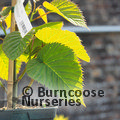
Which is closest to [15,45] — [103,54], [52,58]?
[52,58]

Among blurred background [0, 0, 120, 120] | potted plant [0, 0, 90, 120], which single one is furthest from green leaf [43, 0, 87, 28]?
blurred background [0, 0, 120, 120]

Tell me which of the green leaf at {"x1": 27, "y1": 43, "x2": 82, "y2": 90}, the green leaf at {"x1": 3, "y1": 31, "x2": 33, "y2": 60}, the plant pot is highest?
the green leaf at {"x1": 3, "y1": 31, "x2": 33, "y2": 60}

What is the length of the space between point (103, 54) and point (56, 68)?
30.9 inches

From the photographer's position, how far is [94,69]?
112cm

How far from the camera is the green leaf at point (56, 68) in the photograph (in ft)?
1.30

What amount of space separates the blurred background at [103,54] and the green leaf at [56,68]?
2.24 ft

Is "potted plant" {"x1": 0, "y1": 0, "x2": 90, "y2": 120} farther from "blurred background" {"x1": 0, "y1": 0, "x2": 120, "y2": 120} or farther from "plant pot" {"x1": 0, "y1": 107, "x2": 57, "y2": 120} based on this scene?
"blurred background" {"x1": 0, "y1": 0, "x2": 120, "y2": 120}

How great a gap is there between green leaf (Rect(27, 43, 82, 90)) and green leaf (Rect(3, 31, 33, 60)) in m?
0.04

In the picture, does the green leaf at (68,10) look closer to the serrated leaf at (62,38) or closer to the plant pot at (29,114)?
the serrated leaf at (62,38)

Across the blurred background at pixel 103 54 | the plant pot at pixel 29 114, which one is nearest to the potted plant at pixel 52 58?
the plant pot at pixel 29 114

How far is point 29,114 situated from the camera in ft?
1.47

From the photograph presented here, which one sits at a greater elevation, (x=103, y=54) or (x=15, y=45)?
(x=103, y=54)

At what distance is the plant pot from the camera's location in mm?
427

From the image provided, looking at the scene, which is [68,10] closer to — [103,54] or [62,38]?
[62,38]
